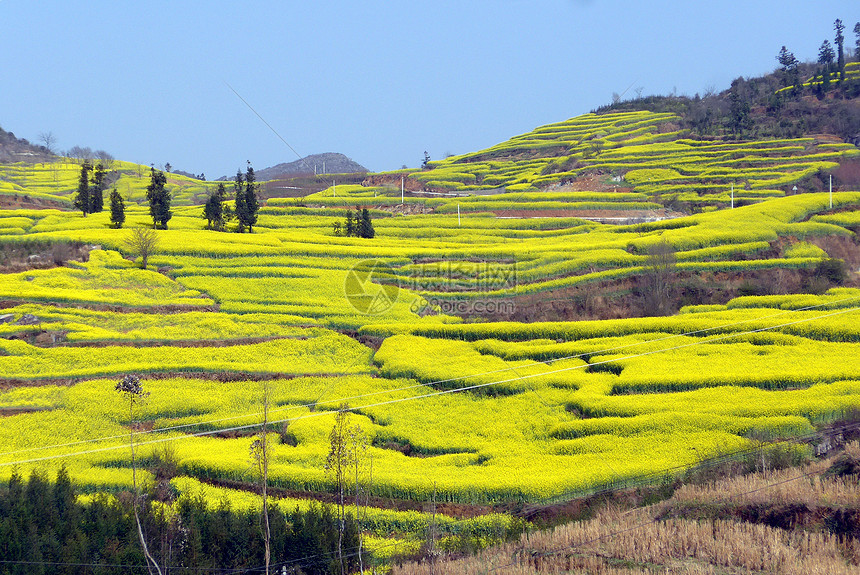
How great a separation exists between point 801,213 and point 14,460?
1664 inches

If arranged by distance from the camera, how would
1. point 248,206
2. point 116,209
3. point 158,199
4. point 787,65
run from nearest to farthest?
point 116,209 < point 158,199 < point 248,206 < point 787,65

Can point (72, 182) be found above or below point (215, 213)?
above

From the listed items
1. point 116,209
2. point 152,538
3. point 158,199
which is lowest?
point 152,538

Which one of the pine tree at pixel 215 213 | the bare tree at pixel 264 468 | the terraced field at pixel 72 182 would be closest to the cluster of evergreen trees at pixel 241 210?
the pine tree at pixel 215 213

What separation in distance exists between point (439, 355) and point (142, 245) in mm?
18948

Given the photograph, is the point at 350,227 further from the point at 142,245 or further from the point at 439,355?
the point at 439,355

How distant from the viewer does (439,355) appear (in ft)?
89.2

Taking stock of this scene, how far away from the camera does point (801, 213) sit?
138 feet

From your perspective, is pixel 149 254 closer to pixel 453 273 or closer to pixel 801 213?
pixel 453 273

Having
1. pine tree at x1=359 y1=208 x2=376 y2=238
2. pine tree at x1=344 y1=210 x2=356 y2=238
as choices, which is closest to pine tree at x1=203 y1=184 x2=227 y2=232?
pine tree at x1=344 y1=210 x2=356 y2=238

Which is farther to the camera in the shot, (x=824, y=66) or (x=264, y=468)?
Result: (x=824, y=66)

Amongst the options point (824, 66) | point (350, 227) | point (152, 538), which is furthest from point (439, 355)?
point (824, 66)

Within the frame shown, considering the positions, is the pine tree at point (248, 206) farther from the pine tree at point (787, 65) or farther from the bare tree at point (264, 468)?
the pine tree at point (787, 65)

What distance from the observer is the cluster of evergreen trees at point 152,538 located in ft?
44.3
